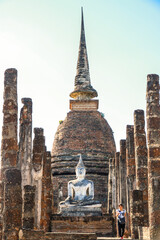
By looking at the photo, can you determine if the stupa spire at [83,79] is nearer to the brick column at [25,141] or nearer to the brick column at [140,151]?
the brick column at [25,141]

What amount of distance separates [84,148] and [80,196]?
5389mm

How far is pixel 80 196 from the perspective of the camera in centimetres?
1703

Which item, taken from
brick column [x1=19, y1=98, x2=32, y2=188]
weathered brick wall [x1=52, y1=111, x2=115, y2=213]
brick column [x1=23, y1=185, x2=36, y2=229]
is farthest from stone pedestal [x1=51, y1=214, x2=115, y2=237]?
weathered brick wall [x1=52, y1=111, x2=115, y2=213]

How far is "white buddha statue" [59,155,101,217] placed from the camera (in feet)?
54.0

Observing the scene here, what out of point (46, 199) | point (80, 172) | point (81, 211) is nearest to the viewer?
point (46, 199)

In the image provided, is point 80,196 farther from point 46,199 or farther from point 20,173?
point 20,173

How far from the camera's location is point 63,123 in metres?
23.4

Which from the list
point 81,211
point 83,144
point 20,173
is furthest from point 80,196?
point 20,173

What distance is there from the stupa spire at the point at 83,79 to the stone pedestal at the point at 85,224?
953cm

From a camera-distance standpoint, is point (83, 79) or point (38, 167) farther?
point (83, 79)

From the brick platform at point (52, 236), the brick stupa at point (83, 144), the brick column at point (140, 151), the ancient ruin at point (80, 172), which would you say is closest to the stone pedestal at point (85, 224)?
the ancient ruin at point (80, 172)

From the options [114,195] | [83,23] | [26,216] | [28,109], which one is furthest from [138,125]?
[83,23]

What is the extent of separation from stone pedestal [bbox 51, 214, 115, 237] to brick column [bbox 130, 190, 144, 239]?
136 inches

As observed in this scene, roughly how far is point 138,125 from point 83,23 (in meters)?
14.8
